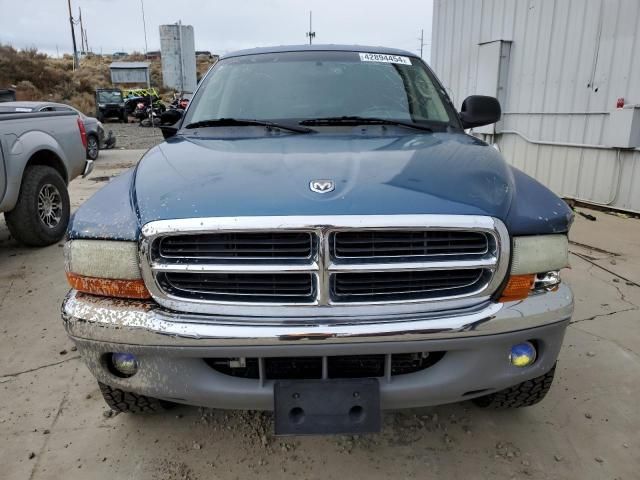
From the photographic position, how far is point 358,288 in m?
1.79

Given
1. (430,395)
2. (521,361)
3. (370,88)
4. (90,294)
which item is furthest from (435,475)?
(370,88)

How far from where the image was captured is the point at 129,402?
89.7 inches

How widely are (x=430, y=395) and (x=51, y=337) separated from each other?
8.52ft

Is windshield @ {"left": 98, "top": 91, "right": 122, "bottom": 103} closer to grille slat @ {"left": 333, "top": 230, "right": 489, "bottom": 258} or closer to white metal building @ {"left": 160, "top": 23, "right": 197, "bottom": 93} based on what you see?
white metal building @ {"left": 160, "top": 23, "right": 197, "bottom": 93}

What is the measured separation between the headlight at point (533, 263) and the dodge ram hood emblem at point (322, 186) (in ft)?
2.27

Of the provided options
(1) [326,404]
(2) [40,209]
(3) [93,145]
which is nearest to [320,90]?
(1) [326,404]

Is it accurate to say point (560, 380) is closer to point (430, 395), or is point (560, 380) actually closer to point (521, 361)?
point (521, 361)

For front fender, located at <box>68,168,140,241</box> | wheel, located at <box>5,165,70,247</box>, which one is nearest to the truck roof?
front fender, located at <box>68,168,140,241</box>

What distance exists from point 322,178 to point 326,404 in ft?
2.70

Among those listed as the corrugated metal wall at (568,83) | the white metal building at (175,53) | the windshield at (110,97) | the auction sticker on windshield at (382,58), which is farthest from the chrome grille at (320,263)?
the white metal building at (175,53)

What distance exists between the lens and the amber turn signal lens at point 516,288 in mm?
1829

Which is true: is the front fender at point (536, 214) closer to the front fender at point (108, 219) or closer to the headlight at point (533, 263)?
the headlight at point (533, 263)

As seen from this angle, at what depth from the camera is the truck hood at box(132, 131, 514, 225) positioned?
1759 millimetres

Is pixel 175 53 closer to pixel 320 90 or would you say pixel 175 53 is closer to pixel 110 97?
pixel 110 97
